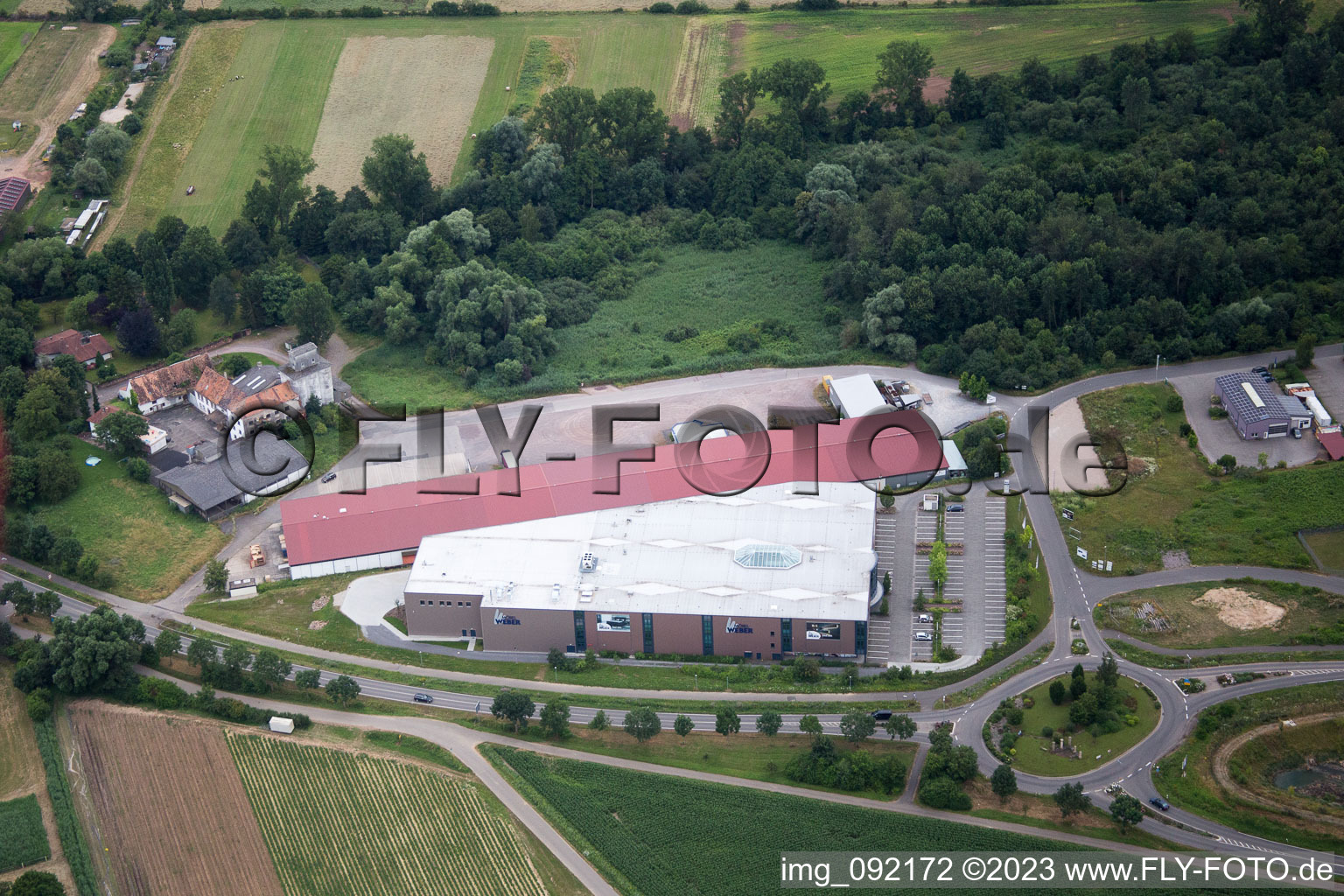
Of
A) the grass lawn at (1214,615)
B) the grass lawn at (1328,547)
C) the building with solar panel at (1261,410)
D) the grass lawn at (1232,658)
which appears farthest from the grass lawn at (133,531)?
the grass lawn at (1328,547)

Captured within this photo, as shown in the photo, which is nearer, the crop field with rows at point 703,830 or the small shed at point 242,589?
the crop field with rows at point 703,830

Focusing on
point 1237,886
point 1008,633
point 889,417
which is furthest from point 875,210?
point 1237,886

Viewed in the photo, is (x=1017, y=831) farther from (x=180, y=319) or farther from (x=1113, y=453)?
(x=180, y=319)

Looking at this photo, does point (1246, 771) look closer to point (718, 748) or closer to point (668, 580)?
point (718, 748)

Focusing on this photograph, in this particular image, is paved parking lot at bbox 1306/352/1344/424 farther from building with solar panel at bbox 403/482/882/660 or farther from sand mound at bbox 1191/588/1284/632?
building with solar panel at bbox 403/482/882/660

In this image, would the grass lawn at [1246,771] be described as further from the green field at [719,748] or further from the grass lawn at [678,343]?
the grass lawn at [678,343]

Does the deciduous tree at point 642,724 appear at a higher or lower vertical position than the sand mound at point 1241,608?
lower
